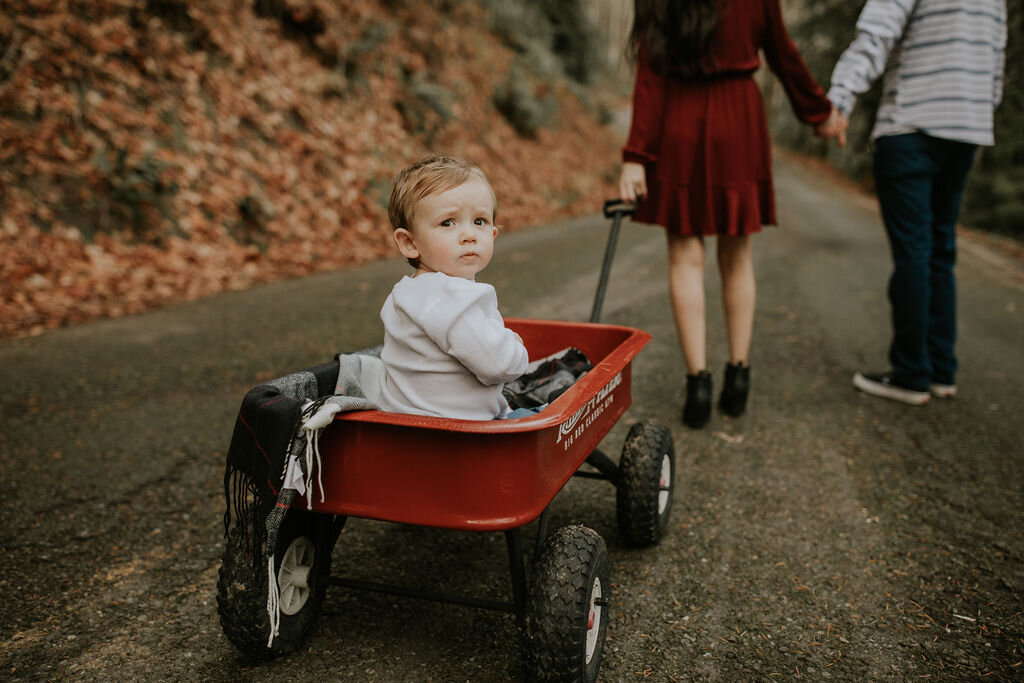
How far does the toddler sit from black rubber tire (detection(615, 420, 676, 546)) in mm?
600

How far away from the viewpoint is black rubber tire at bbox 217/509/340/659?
5.84ft

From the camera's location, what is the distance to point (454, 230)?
6.12 ft

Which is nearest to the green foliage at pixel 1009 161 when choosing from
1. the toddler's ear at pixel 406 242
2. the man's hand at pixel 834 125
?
the man's hand at pixel 834 125

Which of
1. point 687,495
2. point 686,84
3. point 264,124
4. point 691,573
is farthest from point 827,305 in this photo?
point 264,124

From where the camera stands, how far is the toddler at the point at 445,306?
5.84ft

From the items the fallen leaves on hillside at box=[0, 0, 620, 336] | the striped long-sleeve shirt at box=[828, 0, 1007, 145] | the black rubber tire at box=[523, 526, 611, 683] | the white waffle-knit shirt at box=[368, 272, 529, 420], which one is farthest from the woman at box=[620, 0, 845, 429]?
the fallen leaves on hillside at box=[0, 0, 620, 336]

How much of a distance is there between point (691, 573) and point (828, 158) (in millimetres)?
27568

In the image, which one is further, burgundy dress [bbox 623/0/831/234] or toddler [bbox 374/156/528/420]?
burgundy dress [bbox 623/0/831/234]

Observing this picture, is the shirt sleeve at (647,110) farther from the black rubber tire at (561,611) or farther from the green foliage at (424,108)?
the green foliage at (424,108)

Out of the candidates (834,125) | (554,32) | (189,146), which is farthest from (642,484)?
(554,32)

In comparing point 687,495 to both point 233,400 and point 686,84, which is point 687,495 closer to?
point 686,84

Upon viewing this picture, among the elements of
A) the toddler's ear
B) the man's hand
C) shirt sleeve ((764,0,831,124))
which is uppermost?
shirt sleeve ((764,0,831,124))

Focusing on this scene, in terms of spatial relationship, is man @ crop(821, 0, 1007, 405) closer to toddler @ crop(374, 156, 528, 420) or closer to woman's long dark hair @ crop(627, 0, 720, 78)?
woman's long dark hair @ crop(627, 0, 720, 78)

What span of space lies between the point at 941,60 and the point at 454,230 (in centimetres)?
279
